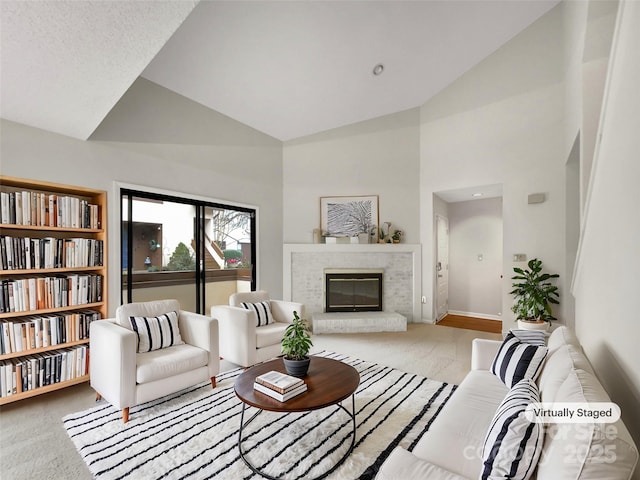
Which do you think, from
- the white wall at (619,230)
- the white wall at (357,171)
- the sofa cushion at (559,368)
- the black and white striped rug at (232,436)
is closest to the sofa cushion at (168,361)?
A: the black and white striped rug at (232,436)

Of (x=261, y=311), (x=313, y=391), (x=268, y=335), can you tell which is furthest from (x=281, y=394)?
(x=261, y=311)

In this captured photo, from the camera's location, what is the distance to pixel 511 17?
4.19 meters

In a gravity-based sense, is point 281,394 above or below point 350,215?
below

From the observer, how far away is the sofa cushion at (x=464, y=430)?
1.38 m

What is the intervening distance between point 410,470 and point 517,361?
1.14 m

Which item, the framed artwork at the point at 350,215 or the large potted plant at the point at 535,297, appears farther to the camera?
the framed artwork at the point at 350,215

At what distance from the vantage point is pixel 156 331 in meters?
2.88

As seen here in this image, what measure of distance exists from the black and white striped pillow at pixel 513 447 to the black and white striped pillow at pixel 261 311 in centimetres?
285

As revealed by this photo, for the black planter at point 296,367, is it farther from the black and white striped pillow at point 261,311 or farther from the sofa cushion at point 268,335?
the black and white striped pillow at point 261,311

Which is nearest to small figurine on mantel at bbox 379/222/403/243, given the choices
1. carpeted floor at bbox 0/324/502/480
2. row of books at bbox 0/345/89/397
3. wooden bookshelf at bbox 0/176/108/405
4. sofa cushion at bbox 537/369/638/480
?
carpeted floor at bbox 0/324/502/480

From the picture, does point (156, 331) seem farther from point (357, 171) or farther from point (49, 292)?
point (357, 171)

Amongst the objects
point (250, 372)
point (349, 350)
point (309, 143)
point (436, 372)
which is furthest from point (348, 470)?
point (309, 143)

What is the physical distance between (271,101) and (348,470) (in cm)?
439

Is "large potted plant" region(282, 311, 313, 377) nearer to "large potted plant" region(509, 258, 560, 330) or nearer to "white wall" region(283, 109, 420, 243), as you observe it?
"large potted plant" region(509, 258, 560, 330)
